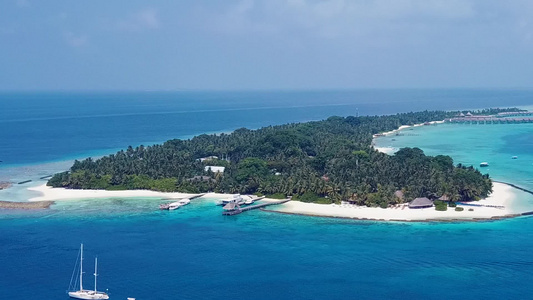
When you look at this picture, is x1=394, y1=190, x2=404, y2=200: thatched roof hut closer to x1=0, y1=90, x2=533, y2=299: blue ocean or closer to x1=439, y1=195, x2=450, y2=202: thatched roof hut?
x1=439, y1=195, x2=450, y2=202: thatched roof hut

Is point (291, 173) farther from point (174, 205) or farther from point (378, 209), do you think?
point (174, 205)

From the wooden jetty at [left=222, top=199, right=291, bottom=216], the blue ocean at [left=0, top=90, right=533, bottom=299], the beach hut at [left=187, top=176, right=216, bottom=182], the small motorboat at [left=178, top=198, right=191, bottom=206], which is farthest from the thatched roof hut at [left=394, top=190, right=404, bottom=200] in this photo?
the small motorboat at [left=178, top=198, right=191, bottom=206]

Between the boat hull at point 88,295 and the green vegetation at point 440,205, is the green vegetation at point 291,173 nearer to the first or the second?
the green vegetation at point 440,205

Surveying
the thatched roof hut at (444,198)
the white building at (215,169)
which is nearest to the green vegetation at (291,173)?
the thatched roof hut at (444,198)

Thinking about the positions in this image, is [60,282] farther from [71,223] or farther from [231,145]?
[231,145]

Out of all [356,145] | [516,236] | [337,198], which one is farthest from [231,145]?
[516,236]
